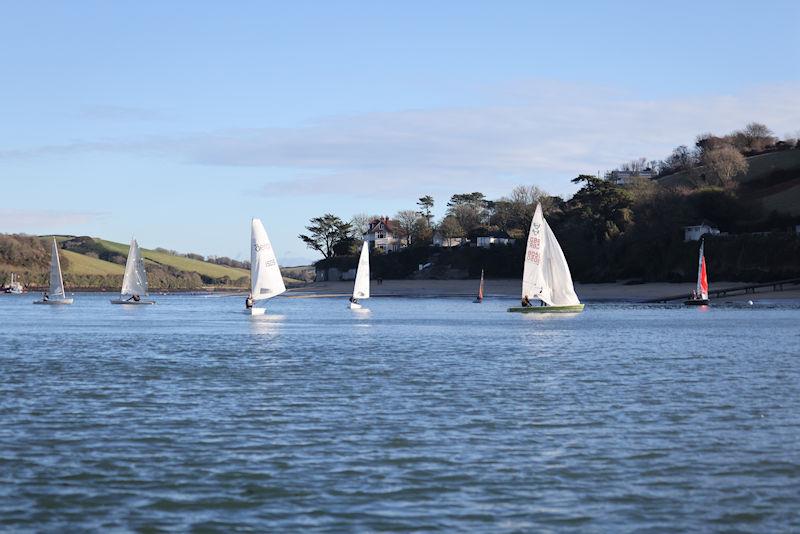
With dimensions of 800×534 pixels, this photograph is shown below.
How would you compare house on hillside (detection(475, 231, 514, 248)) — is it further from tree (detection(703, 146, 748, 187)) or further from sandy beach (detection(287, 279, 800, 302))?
tree (detection(703, 146, 748, 187))

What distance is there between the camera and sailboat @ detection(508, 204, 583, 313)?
73938mm

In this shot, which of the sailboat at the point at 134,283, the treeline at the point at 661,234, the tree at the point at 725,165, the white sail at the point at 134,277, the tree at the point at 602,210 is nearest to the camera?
the white sail at the point at 134,277

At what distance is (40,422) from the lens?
22.2 meters

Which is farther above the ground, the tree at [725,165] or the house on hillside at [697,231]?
the tree at [725,165]

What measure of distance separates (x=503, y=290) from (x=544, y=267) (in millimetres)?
83767

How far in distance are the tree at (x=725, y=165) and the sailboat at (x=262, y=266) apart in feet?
354

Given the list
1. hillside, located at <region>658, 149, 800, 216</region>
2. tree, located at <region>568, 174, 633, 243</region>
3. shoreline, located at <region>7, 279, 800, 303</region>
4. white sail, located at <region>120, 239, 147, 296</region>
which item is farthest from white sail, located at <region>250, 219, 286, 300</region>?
hillside, located at <region>658, 149, 800, 216</region>

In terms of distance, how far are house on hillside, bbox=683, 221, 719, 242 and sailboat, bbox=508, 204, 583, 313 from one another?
229 ft

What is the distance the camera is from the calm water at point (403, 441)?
14.0m

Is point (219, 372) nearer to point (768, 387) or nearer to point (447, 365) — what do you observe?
point (447, 365)

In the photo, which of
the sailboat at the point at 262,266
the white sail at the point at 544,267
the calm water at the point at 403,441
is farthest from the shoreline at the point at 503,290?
the calm water at the point at 403,441

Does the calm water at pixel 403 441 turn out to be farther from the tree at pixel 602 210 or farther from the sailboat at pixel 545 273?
the tree at pixel 602 210

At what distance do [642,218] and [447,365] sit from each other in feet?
392

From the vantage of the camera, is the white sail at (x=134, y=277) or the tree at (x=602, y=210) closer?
the white sail at (x=134, y=277)
